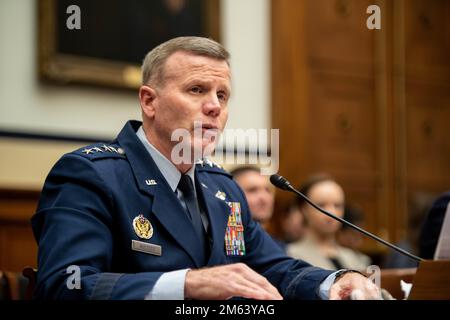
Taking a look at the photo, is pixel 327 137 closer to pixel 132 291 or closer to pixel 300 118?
pixel 300 118

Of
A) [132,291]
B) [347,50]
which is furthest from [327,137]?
[132,291]

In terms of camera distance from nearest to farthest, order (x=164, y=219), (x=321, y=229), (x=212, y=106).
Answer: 1. (x=164, y=219)
2. (x=212, y=106)
3. (x=321, y=229)

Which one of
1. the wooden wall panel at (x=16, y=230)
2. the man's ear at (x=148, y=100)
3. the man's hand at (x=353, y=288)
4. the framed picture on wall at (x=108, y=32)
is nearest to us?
the man's hand at (x=353, y=288)

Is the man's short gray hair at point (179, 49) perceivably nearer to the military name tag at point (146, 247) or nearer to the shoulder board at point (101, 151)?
the shoulder board at point (101, 151)

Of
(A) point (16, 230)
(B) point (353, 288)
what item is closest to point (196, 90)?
(B) point (353, 288)

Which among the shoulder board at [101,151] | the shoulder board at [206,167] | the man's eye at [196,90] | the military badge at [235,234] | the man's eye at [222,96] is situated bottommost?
the military badge at [235,234]

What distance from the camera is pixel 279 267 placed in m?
2.70

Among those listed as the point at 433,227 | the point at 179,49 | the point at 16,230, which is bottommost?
the point at 16,230

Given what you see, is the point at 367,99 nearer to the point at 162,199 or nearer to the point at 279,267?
the point at 279,267

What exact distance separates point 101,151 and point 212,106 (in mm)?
382

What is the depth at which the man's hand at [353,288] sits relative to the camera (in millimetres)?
2180

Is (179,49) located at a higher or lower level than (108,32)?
lower

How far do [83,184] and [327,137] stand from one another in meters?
5.99

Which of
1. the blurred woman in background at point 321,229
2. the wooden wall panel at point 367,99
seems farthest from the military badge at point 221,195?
the wooden wall panel at point 367,99
